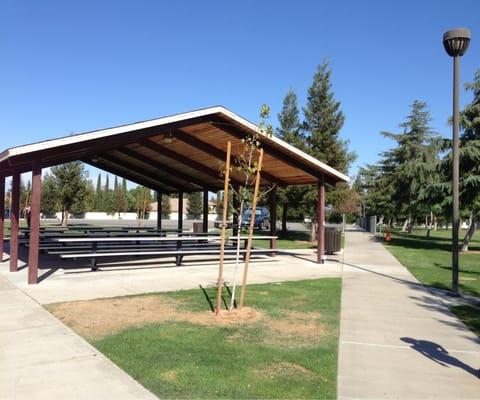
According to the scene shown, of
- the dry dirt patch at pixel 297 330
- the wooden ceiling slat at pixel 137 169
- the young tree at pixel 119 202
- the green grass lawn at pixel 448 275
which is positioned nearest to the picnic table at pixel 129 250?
the dry dirt patch at pixel 297 330

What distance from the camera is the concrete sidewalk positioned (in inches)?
159

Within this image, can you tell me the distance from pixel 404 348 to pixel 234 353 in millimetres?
2205

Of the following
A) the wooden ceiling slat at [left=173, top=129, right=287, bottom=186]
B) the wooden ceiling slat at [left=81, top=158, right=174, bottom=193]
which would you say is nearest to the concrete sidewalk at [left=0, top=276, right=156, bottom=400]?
the wooden ceiling slat at [left=173, top=129, right=287, bottom=186]

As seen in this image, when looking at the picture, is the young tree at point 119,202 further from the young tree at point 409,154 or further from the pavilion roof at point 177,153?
the pavilion roof at point 177,153

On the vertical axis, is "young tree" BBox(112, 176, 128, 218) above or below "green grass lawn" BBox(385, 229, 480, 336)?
above

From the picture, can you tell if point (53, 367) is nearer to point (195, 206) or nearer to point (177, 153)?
point (177, 153)

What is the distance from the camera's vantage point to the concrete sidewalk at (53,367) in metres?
4.04

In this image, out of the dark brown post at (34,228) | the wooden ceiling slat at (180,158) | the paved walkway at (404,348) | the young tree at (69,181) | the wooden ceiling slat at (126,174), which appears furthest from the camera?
the young tree at (69,181)

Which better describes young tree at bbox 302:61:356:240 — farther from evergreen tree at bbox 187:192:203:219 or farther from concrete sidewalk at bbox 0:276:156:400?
evergreen tree at bbox 187:192:203:219

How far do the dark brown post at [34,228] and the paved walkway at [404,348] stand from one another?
21.6 ft

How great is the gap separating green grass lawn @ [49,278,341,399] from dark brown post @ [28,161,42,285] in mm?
2543

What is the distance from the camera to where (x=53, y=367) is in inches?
184

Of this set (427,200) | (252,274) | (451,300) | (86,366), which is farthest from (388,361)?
(427,200)

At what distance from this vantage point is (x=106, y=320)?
6.72 m
